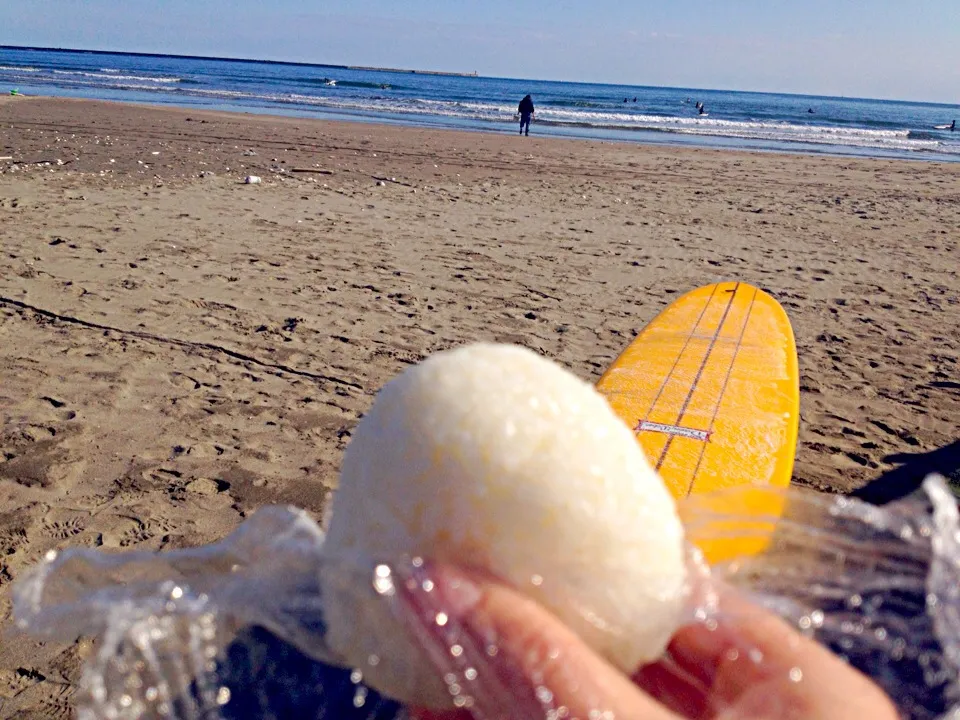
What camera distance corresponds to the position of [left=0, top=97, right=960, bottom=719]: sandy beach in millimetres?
3604

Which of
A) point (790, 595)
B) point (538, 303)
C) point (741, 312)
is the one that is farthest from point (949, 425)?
point (790, 595)

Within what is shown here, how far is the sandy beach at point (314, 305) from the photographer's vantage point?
3604mm

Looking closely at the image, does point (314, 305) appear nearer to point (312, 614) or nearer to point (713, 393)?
point (713, 393)

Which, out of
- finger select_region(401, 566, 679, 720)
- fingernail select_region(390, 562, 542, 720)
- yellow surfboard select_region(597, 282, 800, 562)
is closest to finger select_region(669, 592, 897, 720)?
finger select_region(401, 566, 679, 720)

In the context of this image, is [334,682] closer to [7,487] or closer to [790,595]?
[790,595]

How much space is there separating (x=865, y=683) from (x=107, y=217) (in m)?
8.77

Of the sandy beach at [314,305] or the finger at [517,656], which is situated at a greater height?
the finger at [517,656]

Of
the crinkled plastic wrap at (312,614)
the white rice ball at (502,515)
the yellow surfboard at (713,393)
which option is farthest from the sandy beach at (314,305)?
the white rice ball at (502,515)

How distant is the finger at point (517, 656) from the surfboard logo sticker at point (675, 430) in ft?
8.15

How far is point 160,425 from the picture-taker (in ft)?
13.5

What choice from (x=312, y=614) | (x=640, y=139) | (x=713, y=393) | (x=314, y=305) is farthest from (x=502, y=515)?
(x=640, y=139)

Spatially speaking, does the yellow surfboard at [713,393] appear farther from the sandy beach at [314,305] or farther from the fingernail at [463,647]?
the fingernail at [463,647]

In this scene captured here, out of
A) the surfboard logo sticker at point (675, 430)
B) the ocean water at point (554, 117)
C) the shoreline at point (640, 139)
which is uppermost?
the ocean water at point (554, 117)

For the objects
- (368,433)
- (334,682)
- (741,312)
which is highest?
(368,433)
